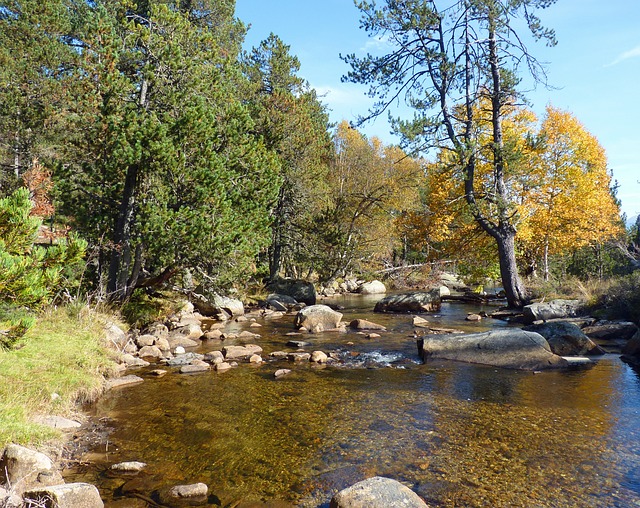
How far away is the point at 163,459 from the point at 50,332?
465 centimetres

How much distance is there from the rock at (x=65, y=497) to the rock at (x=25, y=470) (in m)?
0.38

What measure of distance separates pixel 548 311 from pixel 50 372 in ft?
47.1

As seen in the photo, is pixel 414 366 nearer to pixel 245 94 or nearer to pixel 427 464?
pixel 427 464

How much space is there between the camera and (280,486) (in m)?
4.75

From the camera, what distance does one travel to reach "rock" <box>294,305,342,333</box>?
48.1ft

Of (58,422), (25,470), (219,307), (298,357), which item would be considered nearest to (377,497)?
(25,470)

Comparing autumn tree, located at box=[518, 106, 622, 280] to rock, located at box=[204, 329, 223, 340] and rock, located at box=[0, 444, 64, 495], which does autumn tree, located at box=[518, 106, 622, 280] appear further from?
rock, located at box=[0, 444, 64, 495]

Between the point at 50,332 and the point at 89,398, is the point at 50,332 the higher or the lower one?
the higher one

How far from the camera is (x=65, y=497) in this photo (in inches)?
151

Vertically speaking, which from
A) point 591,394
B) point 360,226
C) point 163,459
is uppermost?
point 360,226

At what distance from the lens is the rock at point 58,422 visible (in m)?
5.65

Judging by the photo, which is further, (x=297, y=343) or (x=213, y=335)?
(x=213, y=335)

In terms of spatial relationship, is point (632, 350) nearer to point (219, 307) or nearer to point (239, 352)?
point (239, 352)

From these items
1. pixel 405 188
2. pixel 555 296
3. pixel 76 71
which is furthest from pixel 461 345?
pixel 405 188
